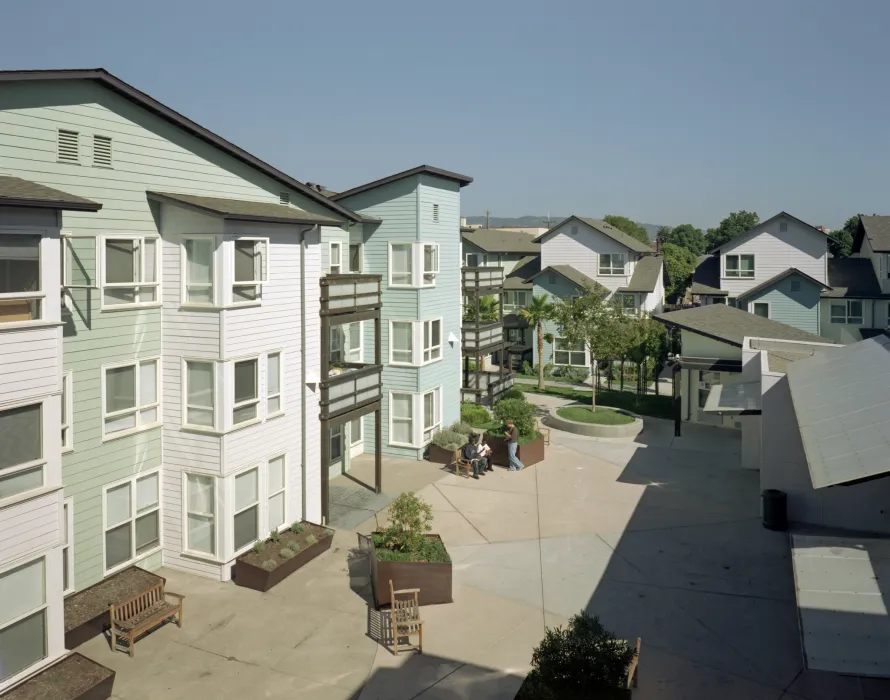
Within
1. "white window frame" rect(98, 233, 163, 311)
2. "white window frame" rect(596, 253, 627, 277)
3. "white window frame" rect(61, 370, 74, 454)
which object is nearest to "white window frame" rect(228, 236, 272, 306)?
"white window frame" rect(98, 233, 163, 311)

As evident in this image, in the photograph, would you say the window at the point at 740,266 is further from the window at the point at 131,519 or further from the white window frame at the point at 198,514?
the window at the point at 131,519

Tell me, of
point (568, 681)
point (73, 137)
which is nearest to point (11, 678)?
point (568, 681)

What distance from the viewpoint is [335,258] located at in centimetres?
2436

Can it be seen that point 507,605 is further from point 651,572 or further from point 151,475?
point 151,475

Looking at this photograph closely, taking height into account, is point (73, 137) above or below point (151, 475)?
above

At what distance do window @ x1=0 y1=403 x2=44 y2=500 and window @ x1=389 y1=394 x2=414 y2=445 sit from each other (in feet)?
48.3

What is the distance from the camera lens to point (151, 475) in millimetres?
16391

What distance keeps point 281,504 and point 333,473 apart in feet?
17.5

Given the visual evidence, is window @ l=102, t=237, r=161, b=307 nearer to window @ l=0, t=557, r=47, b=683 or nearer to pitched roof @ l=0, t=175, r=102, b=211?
pitched roof @ l=0, t=175, r=102, b=211

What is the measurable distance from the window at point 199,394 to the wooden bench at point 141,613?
3433 mm

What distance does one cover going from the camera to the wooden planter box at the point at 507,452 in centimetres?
2502

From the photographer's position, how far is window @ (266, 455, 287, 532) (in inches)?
695

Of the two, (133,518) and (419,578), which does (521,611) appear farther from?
(133,518)

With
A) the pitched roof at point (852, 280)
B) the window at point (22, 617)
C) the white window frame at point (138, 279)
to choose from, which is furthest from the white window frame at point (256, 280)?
the pitched roof at point (852, 280)
